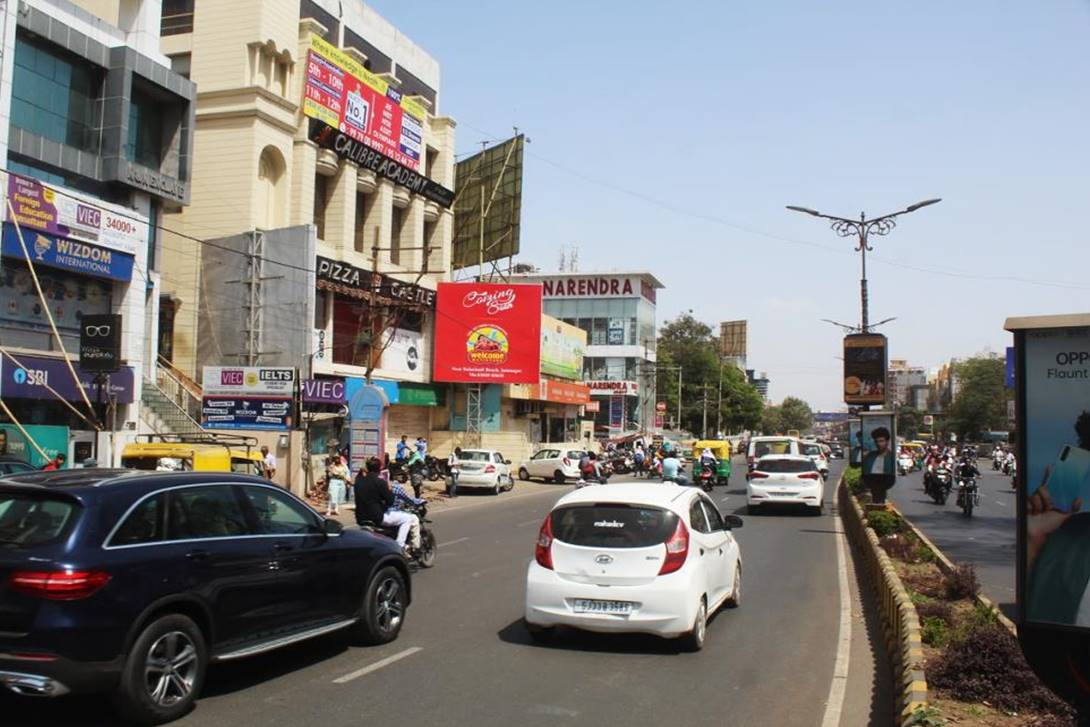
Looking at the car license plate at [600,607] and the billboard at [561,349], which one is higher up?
the billboard at [561,349]

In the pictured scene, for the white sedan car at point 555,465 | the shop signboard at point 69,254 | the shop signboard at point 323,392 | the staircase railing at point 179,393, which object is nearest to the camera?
the shop signboard at point 69,254

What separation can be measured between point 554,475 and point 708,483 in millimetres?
9239

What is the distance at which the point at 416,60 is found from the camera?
46.9 metres

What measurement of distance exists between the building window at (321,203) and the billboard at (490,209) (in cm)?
1341

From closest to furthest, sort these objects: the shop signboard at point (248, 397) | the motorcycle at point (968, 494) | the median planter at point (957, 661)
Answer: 1. the median planter at point (957, 661)
2. the motorcycle at point (968, 494)
3. the shop signboard at point (248, 397)

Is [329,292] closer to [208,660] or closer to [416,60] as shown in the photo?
[416,60]

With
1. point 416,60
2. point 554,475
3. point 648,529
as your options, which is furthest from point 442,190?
point 648,529

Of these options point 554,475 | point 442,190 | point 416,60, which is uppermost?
point 416,60

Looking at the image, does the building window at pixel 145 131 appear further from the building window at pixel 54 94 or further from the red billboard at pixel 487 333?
the red billboard at pixel 487 333

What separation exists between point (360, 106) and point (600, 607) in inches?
1321

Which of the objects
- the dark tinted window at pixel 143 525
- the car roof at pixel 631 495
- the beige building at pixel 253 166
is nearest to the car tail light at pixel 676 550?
the car roof at pixel 631 495

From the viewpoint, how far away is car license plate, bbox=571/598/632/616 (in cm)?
838

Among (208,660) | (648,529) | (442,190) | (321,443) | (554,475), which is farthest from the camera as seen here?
(442,190)

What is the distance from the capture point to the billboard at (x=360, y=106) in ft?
117
